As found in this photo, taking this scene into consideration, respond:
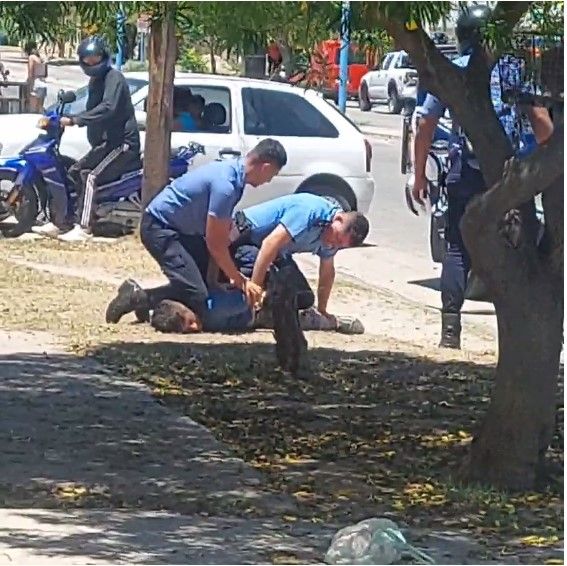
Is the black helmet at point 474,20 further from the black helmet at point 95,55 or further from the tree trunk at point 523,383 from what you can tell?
the black helmet at point 95,55

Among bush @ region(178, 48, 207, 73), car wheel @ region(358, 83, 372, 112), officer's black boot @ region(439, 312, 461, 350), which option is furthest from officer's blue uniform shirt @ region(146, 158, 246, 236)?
car wheel @ region(358, 83, 372, 112)

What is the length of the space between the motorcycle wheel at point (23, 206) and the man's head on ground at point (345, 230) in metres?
6.29

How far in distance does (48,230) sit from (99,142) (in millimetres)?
1047

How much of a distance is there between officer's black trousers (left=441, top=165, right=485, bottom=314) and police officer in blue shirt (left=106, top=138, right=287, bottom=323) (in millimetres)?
1187

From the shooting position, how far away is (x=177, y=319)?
32.5 feet

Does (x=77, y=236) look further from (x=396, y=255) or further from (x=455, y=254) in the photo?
(x=455, y=254)

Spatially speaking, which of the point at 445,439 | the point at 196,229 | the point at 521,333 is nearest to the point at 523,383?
the point at 521,333

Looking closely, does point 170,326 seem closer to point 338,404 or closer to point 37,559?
point 338,404

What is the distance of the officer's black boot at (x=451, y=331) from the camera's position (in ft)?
32.9

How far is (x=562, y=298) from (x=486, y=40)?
122cm

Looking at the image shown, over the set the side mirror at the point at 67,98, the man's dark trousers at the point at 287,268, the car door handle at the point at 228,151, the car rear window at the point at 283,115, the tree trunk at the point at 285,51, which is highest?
the tree trunk at the point at 285,51

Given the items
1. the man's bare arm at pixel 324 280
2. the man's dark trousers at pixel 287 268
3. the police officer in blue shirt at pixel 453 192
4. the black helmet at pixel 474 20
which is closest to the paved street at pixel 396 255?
the police officer in blue shirt at pixel 453 192

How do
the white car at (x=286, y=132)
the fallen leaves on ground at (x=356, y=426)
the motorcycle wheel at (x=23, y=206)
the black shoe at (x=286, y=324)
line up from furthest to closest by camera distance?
the white car at (x=286, y=132) → the motorcycle wheel at (x=23, y=206) → the black shoe at (x=286, y=324) → the fallen leaves on ground at (x=356, y=426)

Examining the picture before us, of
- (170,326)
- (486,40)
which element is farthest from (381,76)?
(486,40)
